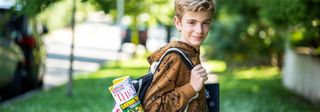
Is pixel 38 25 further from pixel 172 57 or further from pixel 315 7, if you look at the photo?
pixel 172 57

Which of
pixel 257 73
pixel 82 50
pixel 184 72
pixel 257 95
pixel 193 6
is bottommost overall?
pixel 82 50

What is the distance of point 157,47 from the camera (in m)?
14.7

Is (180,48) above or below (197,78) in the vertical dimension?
above

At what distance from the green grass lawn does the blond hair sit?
6.18 meters

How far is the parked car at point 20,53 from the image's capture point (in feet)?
37.6

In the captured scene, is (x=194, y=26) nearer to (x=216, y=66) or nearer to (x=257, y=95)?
(x=257, y=95)

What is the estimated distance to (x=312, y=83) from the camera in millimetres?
13734

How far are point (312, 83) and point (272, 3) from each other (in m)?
3.50

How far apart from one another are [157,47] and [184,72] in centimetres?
1114

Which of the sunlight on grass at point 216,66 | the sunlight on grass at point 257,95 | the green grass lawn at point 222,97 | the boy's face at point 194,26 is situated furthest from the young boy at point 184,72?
the sunlight on grass at point 216,66

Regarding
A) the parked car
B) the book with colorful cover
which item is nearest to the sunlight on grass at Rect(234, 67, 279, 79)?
the parked car

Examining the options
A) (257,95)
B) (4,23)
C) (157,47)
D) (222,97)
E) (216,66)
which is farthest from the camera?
(216,66)

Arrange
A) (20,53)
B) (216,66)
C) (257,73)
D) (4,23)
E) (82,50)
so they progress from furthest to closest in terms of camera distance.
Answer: (82,50), (216,66), (257,73), (20,53), (4,23)

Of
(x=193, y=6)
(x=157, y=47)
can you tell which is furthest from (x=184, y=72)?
(x=157, y=47)
